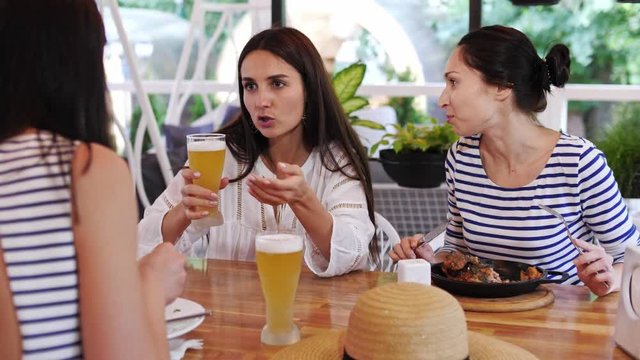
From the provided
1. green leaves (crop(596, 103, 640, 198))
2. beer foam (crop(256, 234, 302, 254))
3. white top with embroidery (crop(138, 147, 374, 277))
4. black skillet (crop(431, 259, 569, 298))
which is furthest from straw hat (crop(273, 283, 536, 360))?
green leaves (crop(596, 103, 640, 198))

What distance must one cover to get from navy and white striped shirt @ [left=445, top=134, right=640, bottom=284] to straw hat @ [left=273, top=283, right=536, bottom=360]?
3.30ft

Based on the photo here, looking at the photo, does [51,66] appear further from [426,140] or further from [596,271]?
[426,140]

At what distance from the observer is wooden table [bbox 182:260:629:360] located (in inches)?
59.1

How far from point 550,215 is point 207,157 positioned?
2.92ft

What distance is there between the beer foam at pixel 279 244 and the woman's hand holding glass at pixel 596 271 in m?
0.67

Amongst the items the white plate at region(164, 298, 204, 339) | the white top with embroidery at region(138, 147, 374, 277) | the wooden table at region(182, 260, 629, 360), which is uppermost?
the white top with embroidery at region(138, 147, 374, 277)

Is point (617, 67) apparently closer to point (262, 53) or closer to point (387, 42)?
point (387, 42)

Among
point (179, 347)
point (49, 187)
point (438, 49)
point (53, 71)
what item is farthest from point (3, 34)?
point (438, 49)

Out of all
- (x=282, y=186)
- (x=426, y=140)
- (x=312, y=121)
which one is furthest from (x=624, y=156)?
(x=282, y=186)

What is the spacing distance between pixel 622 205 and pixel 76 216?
1.51m

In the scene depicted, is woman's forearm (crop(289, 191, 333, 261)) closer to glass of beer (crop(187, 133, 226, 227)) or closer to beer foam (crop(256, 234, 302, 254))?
glass of beer (crop(187, 133, 226, 227))

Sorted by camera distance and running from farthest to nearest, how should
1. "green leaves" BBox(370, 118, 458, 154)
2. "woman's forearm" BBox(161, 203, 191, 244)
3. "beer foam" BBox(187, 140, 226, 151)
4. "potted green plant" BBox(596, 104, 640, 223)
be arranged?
1. "green leaves" BBox(370, 118, 458, 154)
2. "potted green plant" BBox(596, 104, 640, 223)
3. "woman's forearm" BBox(161, 203, 191, 244)
4. "beer foam" BBox(187, 140, 226, 151)

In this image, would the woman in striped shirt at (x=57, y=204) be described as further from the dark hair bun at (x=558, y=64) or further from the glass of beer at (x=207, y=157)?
the dark hair bun at (x=558, y=64)

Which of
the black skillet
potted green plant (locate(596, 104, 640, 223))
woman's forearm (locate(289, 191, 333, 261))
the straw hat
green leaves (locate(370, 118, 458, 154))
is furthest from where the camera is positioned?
green leaves (locate(370, 118, 458, 154))
